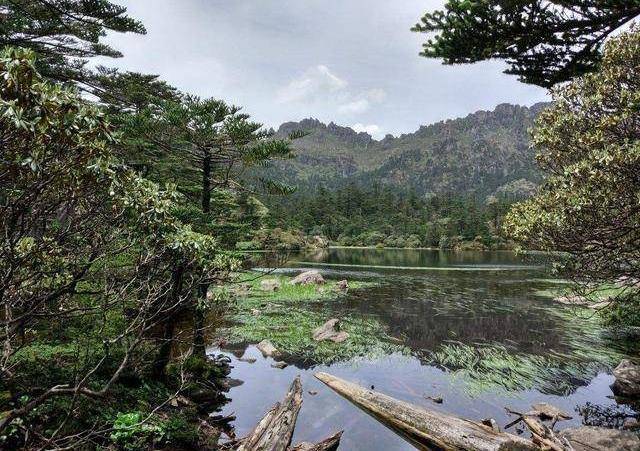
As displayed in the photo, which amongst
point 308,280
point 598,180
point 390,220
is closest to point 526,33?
point 598,180

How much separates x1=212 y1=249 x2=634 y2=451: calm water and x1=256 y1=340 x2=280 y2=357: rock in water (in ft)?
1.33

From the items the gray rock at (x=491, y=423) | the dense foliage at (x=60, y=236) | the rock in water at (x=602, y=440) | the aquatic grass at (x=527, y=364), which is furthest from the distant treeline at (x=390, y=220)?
the rock in water at (x=602, y=440)

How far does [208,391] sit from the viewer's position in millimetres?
12094

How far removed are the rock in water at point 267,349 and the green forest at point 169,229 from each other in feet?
1.96

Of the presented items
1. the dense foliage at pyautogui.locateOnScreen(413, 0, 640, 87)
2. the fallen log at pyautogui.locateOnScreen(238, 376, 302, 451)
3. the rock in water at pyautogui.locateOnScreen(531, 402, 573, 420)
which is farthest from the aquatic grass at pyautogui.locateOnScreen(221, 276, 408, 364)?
the dense foliage at pyautogui.locateOnScreen(413, 0, 640, 87)

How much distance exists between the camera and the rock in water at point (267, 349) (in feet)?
54.7

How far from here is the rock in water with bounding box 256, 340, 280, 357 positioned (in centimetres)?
1667

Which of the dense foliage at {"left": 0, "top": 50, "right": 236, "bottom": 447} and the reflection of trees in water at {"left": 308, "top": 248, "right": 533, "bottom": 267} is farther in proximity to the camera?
the reflection of trees in water at {"left": 308, "top": 248, "right": 533, "bottom": 267}

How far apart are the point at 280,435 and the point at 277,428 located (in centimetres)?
28

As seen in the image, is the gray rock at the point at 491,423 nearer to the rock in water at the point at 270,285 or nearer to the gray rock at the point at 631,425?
the gray rock at the point at 631,425

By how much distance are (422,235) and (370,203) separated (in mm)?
32695

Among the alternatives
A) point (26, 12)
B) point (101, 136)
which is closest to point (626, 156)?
point (101, 136)

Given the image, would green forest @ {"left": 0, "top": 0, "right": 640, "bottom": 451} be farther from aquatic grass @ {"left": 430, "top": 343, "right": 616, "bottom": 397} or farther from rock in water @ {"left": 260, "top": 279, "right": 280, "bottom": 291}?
rock in water @ {"left": 260, "top": 279, "right": 280, "bottom": 291}

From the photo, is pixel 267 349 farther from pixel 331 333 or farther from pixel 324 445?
pixel 324 445
